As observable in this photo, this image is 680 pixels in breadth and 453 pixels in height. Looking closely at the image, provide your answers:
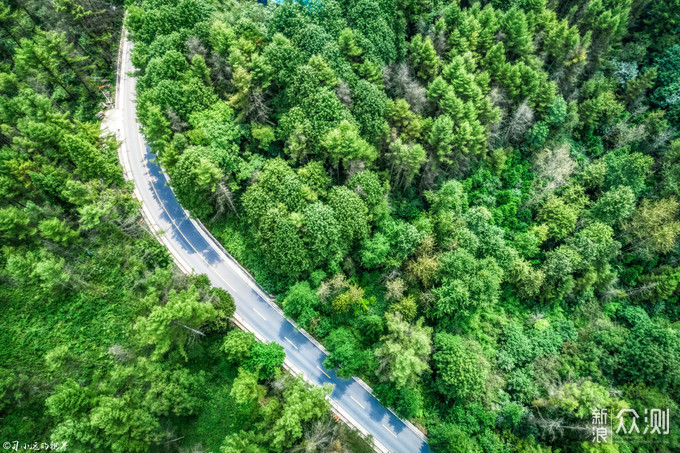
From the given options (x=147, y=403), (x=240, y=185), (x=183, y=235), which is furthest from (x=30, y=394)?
(x=240, y=185)

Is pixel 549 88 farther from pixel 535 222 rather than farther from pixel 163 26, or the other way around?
pixel 163 26

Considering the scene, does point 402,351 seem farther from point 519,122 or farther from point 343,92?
point 519,122

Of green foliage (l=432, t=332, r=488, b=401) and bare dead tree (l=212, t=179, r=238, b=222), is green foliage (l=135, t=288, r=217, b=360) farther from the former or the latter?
green foliage (l=432, t=332, r=488, b=401)

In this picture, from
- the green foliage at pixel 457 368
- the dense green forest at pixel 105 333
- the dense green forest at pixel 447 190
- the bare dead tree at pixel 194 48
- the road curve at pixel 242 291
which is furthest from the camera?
the bare dead tree at pixel 194 48

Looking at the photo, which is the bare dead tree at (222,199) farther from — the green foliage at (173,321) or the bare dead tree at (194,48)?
the bare dead tree at (194,48)

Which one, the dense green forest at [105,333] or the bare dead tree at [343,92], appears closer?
the dense green forest at [105,333]

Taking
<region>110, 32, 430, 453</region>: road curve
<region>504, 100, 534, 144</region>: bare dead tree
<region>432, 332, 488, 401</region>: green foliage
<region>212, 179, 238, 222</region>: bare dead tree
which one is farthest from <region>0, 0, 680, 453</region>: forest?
<region>110, 32, 430, 453</region>: road curve

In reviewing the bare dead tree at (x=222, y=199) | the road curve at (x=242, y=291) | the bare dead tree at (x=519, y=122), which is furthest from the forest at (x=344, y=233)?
the road curve at (x=242, y=291)
